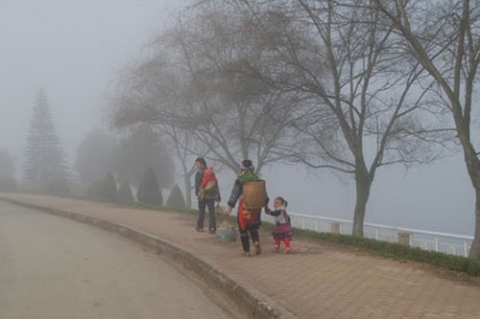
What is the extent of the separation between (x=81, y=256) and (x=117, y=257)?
644mm

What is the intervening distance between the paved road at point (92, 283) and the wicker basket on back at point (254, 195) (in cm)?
155

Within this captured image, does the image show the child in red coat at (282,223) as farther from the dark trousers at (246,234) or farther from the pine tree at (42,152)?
the pine tree at (42,152)

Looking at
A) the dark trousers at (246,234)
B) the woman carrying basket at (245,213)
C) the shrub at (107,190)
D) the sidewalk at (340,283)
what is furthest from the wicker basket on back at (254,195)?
the shrub at (107,190)

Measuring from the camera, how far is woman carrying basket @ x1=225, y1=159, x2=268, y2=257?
337 inches

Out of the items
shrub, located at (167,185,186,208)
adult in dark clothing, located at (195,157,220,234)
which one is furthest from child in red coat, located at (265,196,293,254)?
shrub, located at (167,185,186,208)

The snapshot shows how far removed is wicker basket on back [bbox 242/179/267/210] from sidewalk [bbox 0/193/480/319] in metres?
0.87

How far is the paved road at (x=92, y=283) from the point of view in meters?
5.99

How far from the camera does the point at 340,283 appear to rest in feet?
22.1

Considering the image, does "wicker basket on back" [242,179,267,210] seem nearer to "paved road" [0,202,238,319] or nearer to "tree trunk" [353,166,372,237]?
"paved road" [0,202,238,319]

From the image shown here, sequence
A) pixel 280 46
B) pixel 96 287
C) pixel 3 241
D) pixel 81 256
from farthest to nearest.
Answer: pixel 280 46 < pixel 3 241 < pixel 81 256 < pixel 96 287

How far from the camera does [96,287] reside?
7105 millimetres

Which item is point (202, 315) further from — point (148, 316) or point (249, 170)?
point (249, 170)

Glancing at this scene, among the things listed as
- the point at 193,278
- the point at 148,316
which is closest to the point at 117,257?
the point at 193,278

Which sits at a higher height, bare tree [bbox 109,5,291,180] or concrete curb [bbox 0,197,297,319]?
bare tree [bbox 109,5,291,180]
